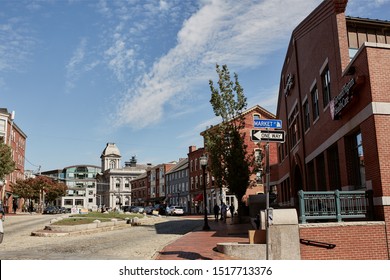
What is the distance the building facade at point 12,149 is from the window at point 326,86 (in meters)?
47.0

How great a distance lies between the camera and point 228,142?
89.1 feet

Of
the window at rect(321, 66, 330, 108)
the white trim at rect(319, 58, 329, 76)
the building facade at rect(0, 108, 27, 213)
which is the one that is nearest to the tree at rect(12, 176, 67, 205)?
the building facade at rect(0, 108, 27, 213)

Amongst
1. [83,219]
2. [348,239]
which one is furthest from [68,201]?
[348,239]

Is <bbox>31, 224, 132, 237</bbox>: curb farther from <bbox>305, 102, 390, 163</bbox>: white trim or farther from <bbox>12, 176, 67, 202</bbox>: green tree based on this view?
<bbox>12, 176, 67, 202</bbox>: green tree

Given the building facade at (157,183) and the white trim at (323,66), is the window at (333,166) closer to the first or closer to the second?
the white trim at (323,66)

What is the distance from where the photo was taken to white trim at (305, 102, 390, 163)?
11.8 metres

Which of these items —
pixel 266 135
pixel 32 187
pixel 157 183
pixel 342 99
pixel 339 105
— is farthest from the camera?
pixel 157 183

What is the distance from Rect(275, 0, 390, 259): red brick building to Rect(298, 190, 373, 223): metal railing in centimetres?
36

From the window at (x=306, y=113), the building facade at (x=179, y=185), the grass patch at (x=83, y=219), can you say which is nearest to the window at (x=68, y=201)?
the building facade at (x=179, y=185)

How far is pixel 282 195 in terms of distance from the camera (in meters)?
34.6

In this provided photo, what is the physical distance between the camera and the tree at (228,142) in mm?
26750

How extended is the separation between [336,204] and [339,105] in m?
4.03

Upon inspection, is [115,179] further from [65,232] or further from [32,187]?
[65,232]
